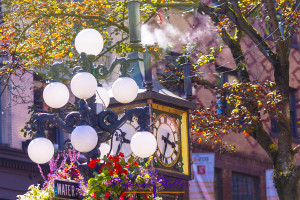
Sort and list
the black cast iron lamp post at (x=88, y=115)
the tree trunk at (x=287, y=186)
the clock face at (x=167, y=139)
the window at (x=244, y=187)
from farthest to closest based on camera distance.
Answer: the window at (x=244, y=187)
the tree trunk at (x=287, y=186)
the clock face at (x=167, y=139)
the black cast iron lamp post at (x=88, y=115)

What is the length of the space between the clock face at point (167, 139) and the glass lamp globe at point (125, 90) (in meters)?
0.79

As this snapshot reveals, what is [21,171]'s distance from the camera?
Answer: 67.8 feet

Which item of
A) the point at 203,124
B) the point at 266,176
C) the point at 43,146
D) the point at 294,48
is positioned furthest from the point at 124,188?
the point at 294,48

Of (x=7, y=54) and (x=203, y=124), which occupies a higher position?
(x=7, y=54)

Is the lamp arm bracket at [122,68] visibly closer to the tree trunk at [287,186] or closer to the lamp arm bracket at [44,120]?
the lamp arm bracket at [44,120]

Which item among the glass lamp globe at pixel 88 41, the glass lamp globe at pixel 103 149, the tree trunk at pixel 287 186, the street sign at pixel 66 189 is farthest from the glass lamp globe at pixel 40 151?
the tree trunk at pixel 287 186

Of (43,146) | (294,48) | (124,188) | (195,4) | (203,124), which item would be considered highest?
(294,48)

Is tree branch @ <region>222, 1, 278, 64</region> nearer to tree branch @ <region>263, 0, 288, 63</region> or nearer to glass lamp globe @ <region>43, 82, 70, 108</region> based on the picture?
tree branch @ <region>263, 0, 288, 63</region>

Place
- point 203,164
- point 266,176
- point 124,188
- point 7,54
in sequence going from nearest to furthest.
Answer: point 124,188, point 7,54, point 203,164, point 266,176

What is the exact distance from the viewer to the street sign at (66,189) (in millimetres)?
8133

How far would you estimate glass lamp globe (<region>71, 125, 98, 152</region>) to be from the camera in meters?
8.40

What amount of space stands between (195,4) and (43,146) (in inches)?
303

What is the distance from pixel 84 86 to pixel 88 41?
30.7 inches

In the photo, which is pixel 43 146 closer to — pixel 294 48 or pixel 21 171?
pixel 21 171
